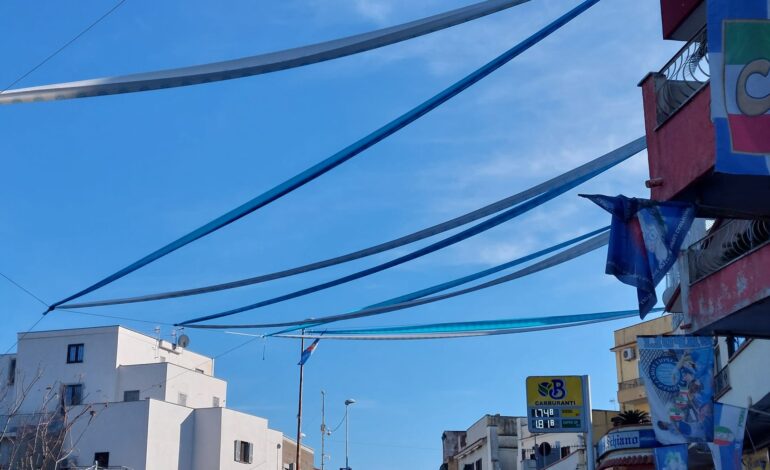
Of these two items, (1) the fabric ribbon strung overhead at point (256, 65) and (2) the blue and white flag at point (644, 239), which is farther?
(2) the blue and white flag at point (644, 239)

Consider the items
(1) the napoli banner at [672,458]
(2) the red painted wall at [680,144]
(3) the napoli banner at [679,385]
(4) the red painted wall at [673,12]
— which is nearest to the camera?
(2) the red painted wall at [680,144]

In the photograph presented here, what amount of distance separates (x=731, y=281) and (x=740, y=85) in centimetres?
463

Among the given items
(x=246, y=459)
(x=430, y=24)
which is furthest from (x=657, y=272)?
(x=246, y=459)

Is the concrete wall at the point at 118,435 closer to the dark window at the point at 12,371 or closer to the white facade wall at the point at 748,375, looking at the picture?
the dark window at the point at 12,371

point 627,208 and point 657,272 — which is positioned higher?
point 627,208

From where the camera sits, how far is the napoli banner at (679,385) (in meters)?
16.7

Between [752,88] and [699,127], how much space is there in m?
2.70

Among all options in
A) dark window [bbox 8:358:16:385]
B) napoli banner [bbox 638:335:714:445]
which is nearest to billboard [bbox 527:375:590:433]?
napoli banner [bbox 638:335:714:445]

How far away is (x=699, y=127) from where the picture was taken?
49.9ft

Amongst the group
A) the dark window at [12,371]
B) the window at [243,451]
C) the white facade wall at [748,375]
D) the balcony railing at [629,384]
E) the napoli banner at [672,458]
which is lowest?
the napoli banner at [672,458]

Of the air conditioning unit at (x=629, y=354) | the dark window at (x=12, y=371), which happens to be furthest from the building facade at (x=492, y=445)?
the dark window at (x=12, y=371)

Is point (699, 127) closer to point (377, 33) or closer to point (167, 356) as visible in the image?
point (377, 33)

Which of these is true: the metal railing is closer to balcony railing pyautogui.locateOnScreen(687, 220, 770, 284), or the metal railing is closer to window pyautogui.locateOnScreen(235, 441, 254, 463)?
balcony railing pyautogui.locateOnScreen(687, 220, 770, 284)

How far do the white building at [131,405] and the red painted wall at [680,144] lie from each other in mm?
40188
